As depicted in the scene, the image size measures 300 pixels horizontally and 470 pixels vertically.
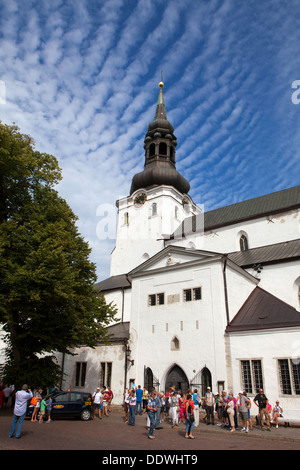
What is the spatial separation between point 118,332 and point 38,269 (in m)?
11.3

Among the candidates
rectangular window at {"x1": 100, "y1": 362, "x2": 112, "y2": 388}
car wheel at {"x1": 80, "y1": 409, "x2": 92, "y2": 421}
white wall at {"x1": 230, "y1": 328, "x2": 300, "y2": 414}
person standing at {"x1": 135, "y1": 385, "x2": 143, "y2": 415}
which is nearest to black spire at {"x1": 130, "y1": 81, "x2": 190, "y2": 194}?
rectangular window at {"x1": 100, "y1": 362, "x2": 112, "y2": 388}

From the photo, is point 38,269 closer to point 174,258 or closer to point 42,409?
point 42,409

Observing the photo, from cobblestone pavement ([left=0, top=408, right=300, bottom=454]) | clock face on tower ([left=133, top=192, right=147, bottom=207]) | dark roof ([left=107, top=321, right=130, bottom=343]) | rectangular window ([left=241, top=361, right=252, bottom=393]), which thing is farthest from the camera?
clock face on tower ([left=133, top=192, right=147, bottom=207])

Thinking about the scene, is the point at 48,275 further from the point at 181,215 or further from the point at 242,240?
the point at 181,215

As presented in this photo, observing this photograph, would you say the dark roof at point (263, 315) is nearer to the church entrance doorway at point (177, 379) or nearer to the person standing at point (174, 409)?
the church entrance doorway at point (177, 379)

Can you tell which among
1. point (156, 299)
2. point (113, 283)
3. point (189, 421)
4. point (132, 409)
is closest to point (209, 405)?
point (132, 409)

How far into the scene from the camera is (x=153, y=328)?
21641 mm

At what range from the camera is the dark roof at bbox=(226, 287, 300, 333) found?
57.1ft

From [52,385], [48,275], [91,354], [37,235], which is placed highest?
[37,235]

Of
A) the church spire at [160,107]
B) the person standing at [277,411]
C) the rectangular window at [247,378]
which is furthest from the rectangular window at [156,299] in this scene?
the church spire at [160,107]

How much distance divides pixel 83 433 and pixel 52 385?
698cm

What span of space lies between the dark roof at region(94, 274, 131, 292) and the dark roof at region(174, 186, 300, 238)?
6516mm

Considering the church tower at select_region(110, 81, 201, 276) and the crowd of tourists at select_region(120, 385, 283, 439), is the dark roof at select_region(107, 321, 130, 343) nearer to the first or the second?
the crowd of tourists at select_region(120, 385, 283, 439)
